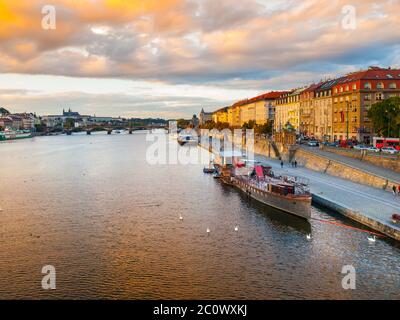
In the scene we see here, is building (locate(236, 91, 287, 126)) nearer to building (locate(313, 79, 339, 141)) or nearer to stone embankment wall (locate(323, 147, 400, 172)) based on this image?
building (locate(313, 79, 339, 141))

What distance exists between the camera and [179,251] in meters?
21.5

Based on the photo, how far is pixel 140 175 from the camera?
52156 mm

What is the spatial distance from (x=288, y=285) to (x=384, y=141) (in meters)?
36.8

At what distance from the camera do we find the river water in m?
17.0

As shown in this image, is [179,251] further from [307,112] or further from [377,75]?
[307,112]

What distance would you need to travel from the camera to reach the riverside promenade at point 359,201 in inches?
922

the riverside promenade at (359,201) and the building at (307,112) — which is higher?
the building at (307,112)

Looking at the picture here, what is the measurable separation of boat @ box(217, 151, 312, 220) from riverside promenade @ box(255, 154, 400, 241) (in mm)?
1304

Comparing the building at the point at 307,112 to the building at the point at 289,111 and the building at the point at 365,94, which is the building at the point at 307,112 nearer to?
the building at the point at 289,111

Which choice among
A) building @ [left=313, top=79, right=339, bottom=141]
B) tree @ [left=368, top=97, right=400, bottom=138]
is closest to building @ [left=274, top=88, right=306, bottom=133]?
building @ [left=313, top=79, right=339, bottom=141]

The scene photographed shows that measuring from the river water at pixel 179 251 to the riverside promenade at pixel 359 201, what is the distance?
2.77ft

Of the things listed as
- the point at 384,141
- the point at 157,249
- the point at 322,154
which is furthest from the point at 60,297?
the point at 384,141

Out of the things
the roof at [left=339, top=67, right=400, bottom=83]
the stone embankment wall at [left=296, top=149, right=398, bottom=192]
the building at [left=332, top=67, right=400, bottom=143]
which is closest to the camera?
the stone embankment wall at [left=296, top=149, right=398, bottom=192]

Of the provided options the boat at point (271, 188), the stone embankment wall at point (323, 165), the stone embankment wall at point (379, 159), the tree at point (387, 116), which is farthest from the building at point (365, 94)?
the boat at point (271, 188)
